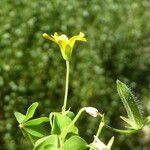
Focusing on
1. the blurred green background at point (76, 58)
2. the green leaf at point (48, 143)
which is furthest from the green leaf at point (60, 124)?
the blurred green background at point (76, 58)

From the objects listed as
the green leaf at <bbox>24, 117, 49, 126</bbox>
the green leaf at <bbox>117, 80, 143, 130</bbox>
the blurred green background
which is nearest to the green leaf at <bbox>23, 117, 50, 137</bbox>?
the green leaf at <bbox>24, 117, 49, 126</bbox>

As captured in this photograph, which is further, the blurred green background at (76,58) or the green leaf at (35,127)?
the blurred green background at (76,58)

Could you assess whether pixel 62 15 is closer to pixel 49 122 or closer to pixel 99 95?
pixel 99 95

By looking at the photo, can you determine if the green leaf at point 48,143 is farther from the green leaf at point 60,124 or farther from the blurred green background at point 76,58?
the blurred green background at point 76,58

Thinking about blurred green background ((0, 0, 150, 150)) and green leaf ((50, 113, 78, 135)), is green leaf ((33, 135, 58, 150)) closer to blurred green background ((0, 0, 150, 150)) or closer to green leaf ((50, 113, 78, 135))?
green leaf ((50, 113, 78, 135))

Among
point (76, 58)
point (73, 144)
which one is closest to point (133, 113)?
point (73, 144)

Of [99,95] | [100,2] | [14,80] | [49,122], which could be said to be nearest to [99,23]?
[100,2]
